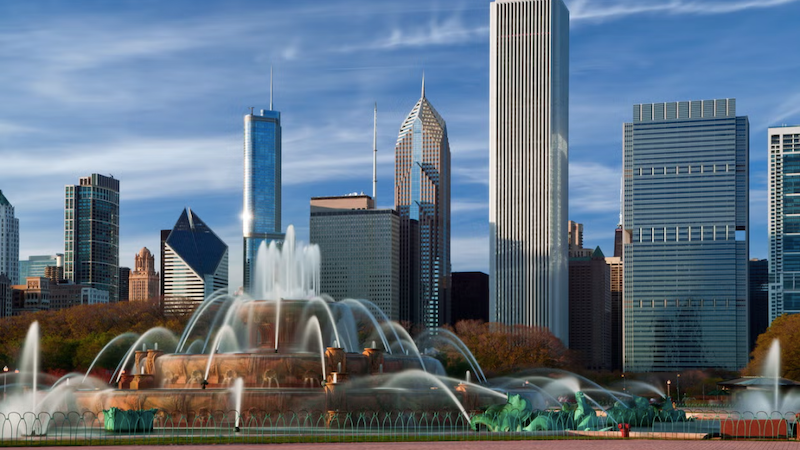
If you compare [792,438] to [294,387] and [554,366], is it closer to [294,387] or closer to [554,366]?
[294,387]

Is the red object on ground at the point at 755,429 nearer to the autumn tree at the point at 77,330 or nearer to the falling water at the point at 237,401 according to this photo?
the falling water at the point at 237,401

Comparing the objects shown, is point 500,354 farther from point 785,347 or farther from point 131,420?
point 131,420

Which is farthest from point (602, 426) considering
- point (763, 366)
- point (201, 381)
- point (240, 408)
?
point (763, 366)

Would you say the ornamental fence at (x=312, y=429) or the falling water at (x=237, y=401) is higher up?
the falling water at (x=237, y=401)

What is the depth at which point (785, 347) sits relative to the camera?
95750 mm

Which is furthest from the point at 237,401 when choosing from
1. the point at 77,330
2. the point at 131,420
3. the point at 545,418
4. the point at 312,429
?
the point at 77,330

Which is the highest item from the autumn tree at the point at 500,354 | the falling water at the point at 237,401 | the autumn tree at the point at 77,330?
the falling water at the point at 237,401

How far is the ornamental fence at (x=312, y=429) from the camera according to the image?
34.2 metres

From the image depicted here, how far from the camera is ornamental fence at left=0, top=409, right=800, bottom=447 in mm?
34250

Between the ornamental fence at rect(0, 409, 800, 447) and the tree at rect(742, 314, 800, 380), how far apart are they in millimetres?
54951

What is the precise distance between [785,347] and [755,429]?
6216 centimetres

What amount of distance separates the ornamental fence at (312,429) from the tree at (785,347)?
55.0 m

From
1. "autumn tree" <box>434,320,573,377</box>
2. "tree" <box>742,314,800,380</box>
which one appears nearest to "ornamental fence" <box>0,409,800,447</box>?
Answer: "autumn tree" <box>434,320,573,377</box>

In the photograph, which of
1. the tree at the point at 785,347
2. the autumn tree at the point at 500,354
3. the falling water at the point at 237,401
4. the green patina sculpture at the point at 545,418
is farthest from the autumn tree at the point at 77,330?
the tree at the point at 785,347
